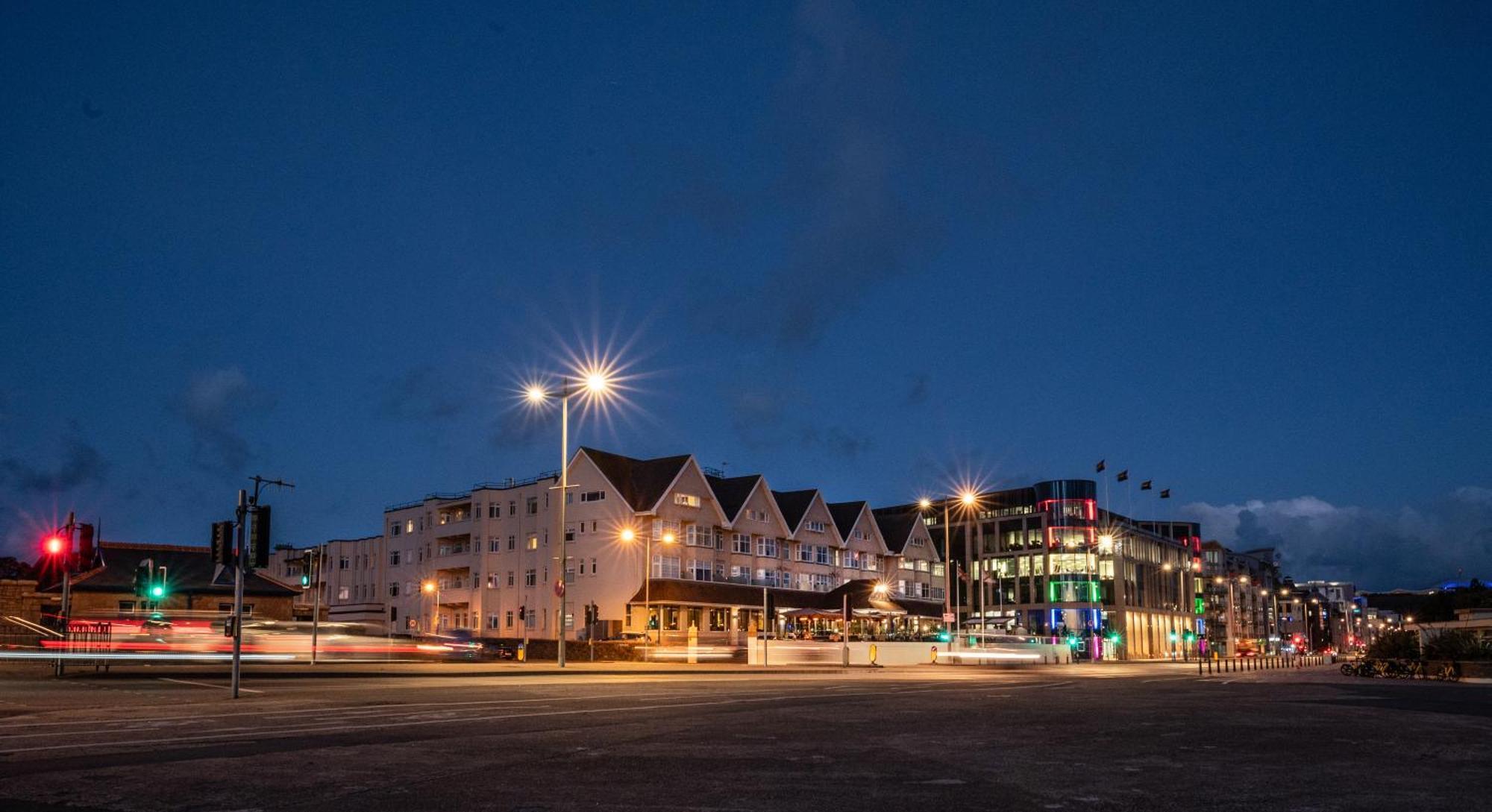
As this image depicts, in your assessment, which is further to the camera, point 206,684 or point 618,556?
point 618,556

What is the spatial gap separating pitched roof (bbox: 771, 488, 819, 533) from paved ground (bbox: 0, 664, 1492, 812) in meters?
62.3

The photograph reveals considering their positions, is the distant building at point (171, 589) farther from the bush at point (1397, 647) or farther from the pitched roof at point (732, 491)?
the bush at point (1397, 647)

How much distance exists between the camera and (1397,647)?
1761 inches

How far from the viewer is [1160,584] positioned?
132750 mm

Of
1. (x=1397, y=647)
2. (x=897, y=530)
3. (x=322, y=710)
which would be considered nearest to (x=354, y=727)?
(x=322, y=710)

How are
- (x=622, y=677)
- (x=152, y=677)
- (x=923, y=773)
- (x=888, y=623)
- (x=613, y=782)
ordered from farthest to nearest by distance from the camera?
(x=888, y=623) < (x=622, y=677) < (x=152, y=677) < (x=923, y=773) < (x=613, y=782)

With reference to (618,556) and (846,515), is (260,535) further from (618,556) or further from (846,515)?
(846,515)

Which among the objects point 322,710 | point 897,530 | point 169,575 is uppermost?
point 897,530

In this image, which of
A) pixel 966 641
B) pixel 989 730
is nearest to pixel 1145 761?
pixel 989 730

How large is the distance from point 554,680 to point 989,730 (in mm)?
18038

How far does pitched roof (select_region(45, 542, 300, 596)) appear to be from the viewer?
244 ft

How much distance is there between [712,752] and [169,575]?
245 feet

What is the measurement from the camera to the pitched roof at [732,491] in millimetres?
81000

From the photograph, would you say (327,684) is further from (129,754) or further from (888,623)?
(888,623)
